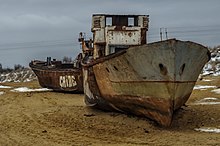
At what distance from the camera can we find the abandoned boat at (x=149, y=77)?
901 centimetres

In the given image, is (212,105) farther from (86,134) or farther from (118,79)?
(86,134)

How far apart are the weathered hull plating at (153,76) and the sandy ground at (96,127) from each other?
43 cm

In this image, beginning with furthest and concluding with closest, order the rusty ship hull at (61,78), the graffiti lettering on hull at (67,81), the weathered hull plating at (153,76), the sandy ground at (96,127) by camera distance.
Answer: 1. the graffiti lettering on hull at (67,81)
2. the rusty ship hull at (61,78)
3. the weathered hull plating at (153,76)
4. the sandy ground at (96,127)

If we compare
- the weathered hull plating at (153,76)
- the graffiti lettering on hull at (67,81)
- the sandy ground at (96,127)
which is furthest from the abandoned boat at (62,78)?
the weathered hull plating at (153,76)

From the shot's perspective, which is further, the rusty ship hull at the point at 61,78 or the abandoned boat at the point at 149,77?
the rusty ship hull at the point at 61,78

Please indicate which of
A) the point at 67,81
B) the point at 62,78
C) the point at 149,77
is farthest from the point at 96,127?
the point at 62,78

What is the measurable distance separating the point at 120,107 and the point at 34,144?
3.08m

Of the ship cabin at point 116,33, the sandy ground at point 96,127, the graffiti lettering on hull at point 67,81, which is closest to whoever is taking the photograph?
the sandy ground at point 96,127

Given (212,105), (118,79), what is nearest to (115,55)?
(118,79)

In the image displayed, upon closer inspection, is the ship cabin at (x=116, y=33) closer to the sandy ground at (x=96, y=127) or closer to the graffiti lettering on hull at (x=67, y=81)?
the sandy ground at (x=96, y=127)

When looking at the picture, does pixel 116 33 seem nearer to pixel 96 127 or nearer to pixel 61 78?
pixel 96 127

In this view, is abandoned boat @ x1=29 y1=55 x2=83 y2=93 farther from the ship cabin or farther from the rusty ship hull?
the ship cabin

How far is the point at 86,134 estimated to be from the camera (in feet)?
30.0

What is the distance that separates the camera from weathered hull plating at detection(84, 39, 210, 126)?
9.00 m
